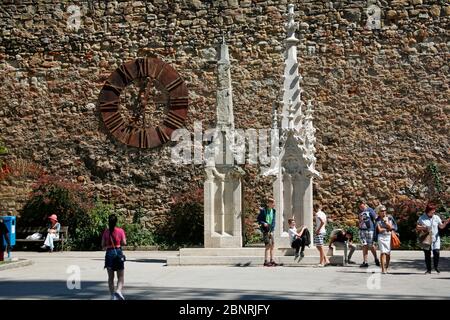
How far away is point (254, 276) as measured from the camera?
12.9m

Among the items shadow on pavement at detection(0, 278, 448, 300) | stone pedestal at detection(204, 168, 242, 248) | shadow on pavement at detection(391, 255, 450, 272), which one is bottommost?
shadow on pavement at detection(0, 278, 448, 300)

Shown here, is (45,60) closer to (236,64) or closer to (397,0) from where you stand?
(236,64)

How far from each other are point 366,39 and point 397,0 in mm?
1416

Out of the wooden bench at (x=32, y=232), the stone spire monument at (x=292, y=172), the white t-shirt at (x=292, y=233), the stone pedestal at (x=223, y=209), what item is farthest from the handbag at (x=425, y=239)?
the wooden bench at (x=32, y=232)

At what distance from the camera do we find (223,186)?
16266mm

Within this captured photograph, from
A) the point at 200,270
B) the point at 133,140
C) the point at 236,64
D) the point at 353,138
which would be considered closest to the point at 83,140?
the point at 133,140

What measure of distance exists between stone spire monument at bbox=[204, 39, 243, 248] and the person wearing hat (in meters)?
6.13

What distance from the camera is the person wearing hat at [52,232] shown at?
Answer: 802 inches

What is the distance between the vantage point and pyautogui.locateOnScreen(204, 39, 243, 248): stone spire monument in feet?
52.6

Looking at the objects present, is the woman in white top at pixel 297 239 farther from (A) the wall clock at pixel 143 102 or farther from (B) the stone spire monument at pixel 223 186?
(A) the wall clock at pixel 143 102

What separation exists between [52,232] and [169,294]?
35.7 feet

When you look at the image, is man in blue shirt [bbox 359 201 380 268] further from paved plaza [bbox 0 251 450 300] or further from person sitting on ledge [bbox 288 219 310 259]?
person sitting on ledge [bbox 288 219 310 259]

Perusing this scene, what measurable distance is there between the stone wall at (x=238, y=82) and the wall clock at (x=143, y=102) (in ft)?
0.89

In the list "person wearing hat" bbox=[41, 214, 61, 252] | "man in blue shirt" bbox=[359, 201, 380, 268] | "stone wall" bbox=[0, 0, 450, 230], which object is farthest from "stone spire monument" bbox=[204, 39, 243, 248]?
"person wearing hat" bbox=[41, 214, 61, 252]
